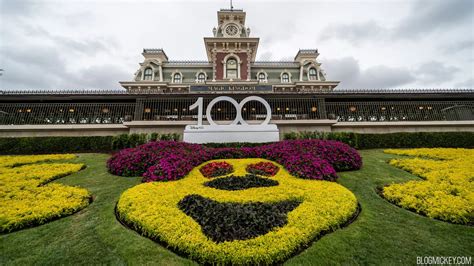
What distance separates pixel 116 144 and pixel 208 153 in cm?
700

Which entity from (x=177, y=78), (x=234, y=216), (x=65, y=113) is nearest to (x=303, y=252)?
(x=234, y=216)

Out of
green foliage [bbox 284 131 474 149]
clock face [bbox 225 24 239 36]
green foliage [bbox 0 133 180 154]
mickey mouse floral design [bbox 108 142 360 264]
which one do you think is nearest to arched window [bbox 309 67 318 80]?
clock face [bbox 225 24 239 36]

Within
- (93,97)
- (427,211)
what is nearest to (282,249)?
(427,211)

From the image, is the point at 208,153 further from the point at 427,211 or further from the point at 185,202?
the point at 427,211

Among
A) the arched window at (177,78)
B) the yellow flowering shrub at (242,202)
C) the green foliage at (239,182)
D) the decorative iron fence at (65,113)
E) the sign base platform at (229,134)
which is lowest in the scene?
the yellow flowering shrub at (242,202)

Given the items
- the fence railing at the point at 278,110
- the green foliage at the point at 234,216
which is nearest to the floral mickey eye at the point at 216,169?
the green foliage at the point at 234,216

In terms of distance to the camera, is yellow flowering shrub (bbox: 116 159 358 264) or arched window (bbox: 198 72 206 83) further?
arched window (bbox: 198 72 206 83)

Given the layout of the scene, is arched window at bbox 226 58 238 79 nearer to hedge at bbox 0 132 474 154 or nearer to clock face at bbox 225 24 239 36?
clock face at bbox 225 24 239 36

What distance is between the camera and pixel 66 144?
1152cm

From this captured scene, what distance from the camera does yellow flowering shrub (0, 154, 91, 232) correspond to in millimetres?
3494

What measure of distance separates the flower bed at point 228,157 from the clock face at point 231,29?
27.2 metres

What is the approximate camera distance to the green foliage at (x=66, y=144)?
37.0 ft

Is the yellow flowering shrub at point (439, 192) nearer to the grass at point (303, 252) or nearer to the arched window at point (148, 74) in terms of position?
the grass at point (303, 252)

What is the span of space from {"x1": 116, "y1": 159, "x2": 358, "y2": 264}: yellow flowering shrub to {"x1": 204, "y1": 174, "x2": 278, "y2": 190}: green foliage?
0.80 ft
